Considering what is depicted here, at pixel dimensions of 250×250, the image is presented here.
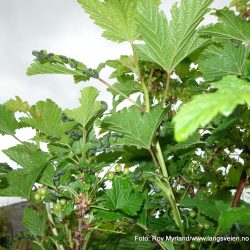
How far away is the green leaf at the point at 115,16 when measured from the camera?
0.93 metres

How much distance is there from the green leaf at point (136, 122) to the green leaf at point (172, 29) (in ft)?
0.71

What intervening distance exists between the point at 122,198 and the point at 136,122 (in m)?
0.26

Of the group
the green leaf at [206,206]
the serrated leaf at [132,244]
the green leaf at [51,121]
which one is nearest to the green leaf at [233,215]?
the green leaf at [206,206]

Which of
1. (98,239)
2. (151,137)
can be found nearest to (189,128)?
(151,137)

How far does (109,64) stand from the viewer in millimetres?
1396

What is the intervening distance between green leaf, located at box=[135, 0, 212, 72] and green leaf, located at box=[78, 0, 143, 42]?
60 millimetres

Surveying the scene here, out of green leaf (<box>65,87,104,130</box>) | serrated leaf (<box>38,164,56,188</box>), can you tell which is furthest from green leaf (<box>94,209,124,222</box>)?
green leaf (<box>65,87,104,130</box>)

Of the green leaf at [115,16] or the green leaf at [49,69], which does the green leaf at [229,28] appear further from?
the green leaf at [49,69]

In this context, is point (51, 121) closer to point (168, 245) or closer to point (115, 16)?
point (115, 16)

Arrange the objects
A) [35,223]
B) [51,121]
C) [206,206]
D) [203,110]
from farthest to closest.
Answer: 1. [35,223]
2. [206,206]
3. [51,121]
4. [203,110]

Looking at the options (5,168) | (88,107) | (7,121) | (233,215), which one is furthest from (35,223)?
(233,215)

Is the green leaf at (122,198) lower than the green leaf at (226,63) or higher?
lower

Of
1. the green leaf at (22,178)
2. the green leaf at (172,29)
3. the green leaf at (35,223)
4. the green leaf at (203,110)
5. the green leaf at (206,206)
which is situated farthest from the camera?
the green leaf at (35,223)

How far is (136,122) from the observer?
0.93m
